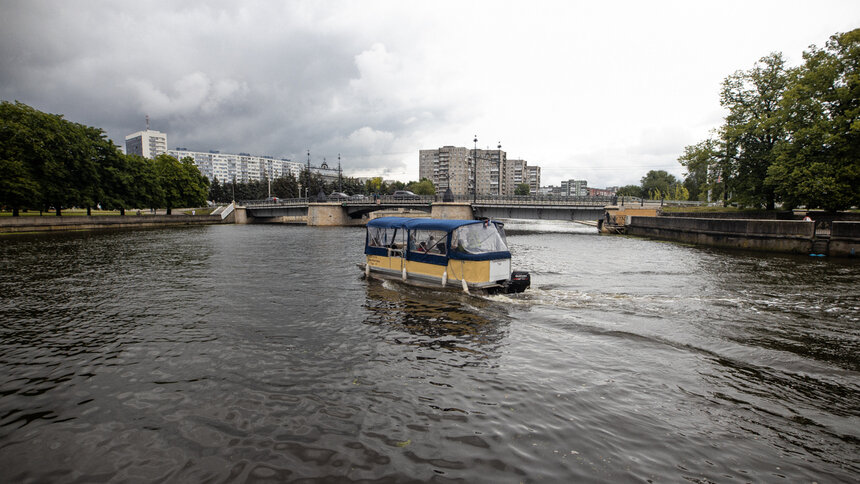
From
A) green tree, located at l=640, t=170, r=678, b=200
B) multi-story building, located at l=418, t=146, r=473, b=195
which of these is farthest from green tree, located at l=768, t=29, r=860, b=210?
multi-story building, located at l=418, t=146, r=473, b=195

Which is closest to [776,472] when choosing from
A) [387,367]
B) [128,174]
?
[387,367]

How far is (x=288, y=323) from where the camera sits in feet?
40.1

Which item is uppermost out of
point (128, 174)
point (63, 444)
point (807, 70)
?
point (807, 70)

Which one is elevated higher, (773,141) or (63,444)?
(773,141)

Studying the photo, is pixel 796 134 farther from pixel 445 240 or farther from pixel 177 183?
pixel 177 183

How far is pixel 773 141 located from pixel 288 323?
166 ft

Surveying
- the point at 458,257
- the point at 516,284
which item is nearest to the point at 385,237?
the point at 458,257

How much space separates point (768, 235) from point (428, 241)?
29240 mm

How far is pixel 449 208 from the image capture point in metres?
64.6

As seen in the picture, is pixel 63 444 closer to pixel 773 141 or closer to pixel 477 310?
pixel 477 310

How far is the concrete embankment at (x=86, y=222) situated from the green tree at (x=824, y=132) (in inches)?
3008

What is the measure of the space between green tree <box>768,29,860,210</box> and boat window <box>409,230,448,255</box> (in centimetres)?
3250

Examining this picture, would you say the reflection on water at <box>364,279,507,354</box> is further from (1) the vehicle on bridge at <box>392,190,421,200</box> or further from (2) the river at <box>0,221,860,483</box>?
(1) the vehicle on bridge at <box>392,190,421,200</box>

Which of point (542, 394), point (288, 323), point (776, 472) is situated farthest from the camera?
point (288, 323)
